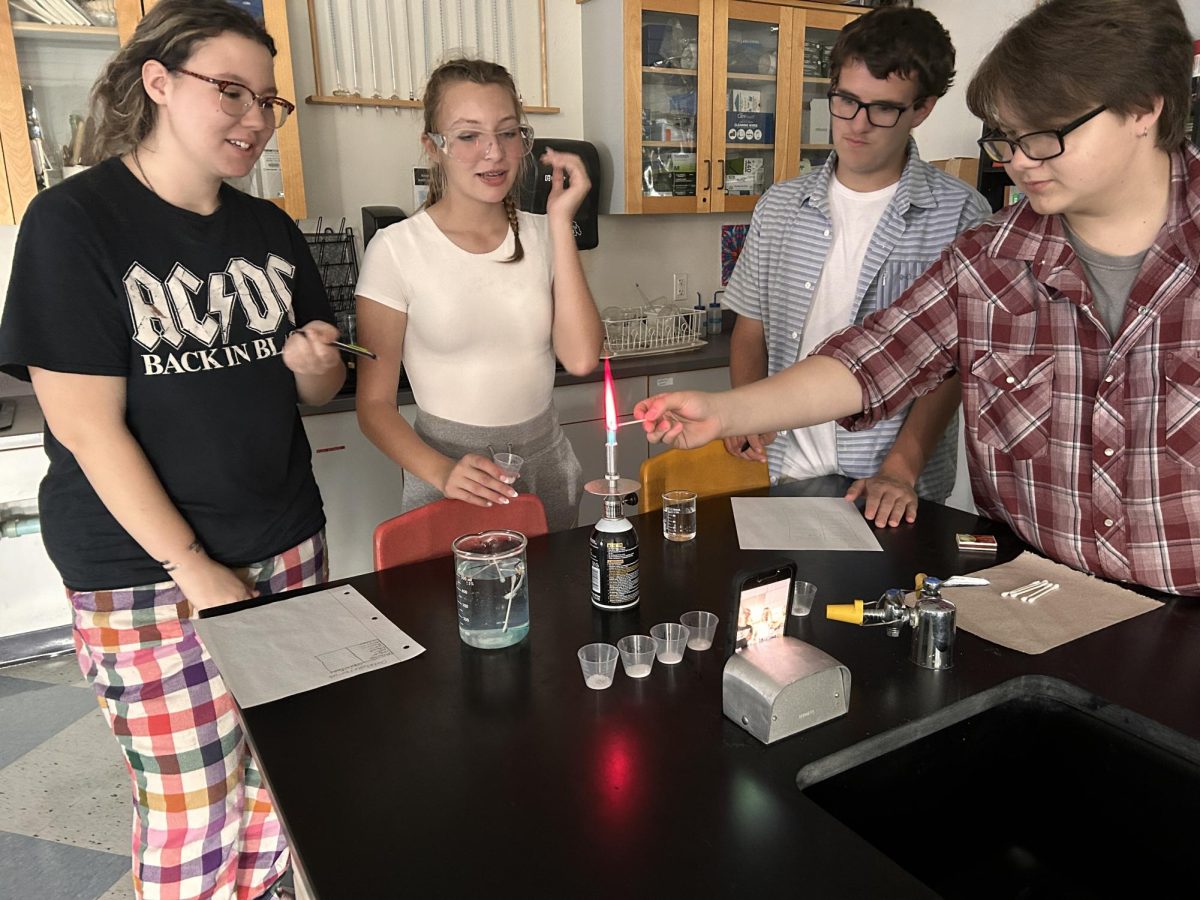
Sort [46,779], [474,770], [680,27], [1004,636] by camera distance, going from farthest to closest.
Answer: [680,27] → [46,779] → [1004,636] → [474,770]

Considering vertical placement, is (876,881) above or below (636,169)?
below

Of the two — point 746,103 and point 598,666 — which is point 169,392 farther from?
point 746,103

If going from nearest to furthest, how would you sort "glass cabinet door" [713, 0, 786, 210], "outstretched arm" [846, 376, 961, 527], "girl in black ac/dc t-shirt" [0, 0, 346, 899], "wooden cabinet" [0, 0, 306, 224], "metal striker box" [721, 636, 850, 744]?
"metal striker box" [721, 636, 850, 744] → "girl in black ac/dc t-shirt" [0, 0, 346, 899] → "outstretched arm" [846, 376, 961, 527] → "wooden cabinet" [0, 0, 306, 224] → "glass cabinet door" [713, 0, 786, 210]

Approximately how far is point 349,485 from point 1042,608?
2173 mm

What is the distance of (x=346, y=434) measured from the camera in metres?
2.76

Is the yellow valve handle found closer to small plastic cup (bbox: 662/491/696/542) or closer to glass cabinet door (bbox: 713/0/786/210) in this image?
small plastic cup (bbox: 662/491/696/542)

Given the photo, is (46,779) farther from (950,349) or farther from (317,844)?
(950,349)

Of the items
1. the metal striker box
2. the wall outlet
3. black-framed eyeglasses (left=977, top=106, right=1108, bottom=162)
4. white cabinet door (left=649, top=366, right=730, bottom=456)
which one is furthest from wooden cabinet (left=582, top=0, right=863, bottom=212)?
the metal striker box

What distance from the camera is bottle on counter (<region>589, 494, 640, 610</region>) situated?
3.84 ft

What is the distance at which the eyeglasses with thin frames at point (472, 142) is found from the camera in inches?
66.2

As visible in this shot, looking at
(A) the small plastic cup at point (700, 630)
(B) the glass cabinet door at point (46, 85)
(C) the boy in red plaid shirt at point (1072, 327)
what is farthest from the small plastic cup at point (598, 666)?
(B) the glass cabinet door at point (46, 85)

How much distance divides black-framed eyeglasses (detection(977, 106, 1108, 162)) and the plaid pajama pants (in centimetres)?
129

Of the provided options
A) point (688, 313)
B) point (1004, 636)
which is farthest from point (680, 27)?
point (1004, 636)

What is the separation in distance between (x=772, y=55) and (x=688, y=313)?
1100 millimetres
